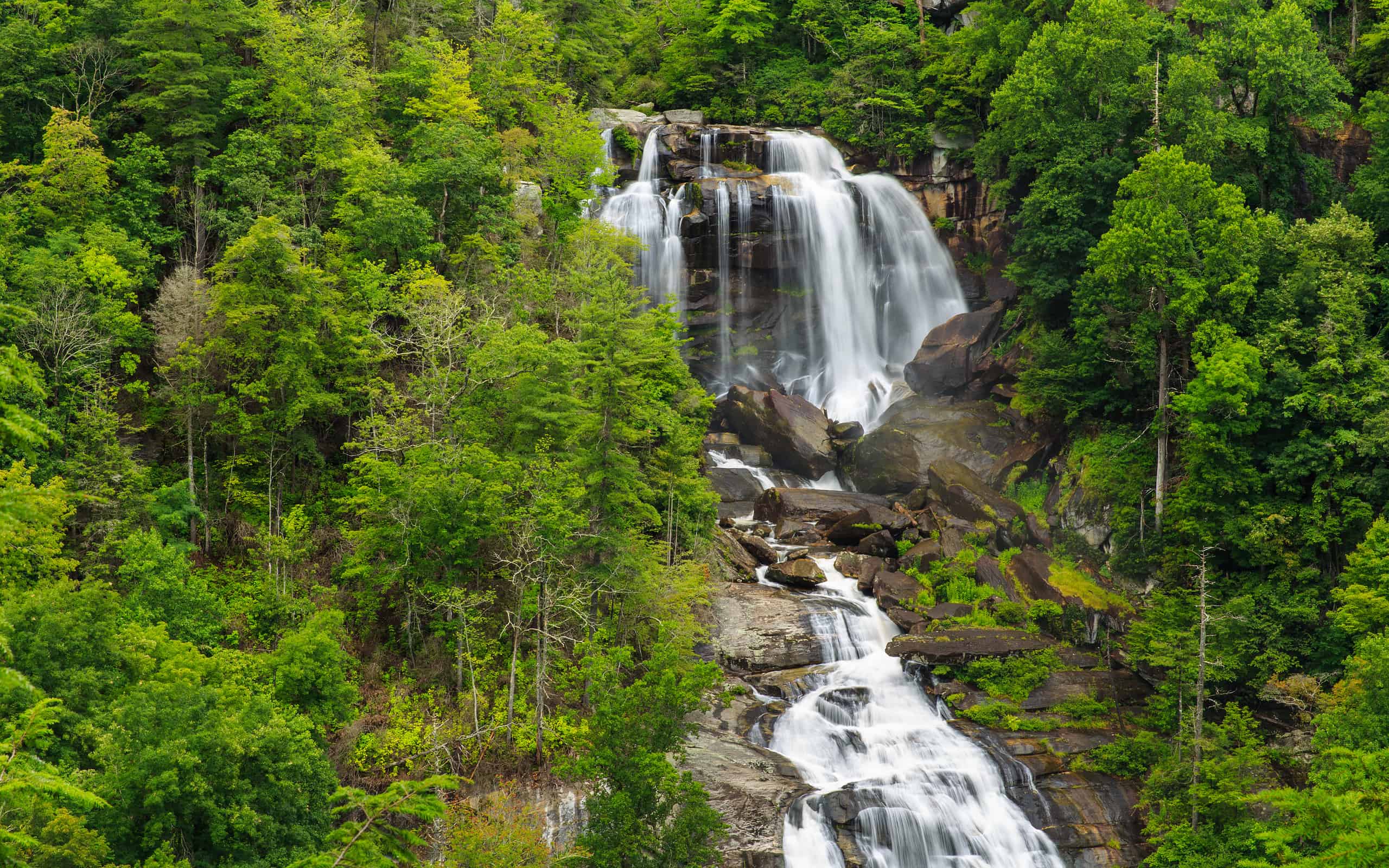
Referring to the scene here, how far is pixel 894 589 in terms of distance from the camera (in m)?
37.0

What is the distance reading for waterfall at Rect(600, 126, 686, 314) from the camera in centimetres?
5162

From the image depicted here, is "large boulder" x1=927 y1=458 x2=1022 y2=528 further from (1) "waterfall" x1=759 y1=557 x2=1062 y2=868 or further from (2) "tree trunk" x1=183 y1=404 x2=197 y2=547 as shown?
(2) "tree trunk" x1=183 y1=404 x2=197 y2=547

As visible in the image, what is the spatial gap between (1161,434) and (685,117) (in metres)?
35.0

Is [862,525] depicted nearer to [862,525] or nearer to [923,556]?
[862,525]

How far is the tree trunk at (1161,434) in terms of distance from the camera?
3684cm

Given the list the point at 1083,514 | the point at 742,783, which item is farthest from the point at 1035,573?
the point at 742,783

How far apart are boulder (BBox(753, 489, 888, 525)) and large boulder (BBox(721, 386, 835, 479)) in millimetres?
2596

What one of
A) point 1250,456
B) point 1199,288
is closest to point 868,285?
point 1199,288

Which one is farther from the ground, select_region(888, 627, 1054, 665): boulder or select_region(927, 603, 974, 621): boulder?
select_region(927, 603, 974, 621): boulder

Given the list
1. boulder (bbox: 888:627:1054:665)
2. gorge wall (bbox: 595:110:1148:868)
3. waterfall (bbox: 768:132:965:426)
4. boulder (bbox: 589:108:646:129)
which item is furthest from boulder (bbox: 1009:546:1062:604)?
boulder (bbox: 589:108:646:129)

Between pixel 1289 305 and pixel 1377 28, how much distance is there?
1759 centimetres

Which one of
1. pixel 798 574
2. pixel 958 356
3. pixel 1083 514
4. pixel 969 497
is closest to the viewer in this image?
pixel 798 574

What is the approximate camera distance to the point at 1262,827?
22.7 meters

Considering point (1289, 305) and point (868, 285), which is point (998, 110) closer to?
point (868, 285)
